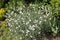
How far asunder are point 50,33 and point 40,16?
0.55 metres

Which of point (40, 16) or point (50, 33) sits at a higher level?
point (40, 16)

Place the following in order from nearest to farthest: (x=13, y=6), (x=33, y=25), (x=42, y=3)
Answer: (x=33, y=25)
(x=42, y=3)
(x=13, y=6)

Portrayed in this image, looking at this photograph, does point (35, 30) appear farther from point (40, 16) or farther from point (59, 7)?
point (59, 7)

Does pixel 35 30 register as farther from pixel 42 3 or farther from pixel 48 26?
pixel 42 3

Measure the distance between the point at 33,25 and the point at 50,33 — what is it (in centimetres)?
62

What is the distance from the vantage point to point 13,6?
684 cm

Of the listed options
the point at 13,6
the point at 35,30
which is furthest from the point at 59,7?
the point at 13,6

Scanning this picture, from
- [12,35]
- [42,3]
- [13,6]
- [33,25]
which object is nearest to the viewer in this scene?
[33,25]

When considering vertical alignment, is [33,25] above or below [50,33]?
above

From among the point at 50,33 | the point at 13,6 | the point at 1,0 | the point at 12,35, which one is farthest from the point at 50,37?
the point at 1,0

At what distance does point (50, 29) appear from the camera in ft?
18.2

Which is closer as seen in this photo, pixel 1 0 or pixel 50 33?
pixel 50 33

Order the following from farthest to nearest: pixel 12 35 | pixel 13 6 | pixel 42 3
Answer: pixel 13 6
pixel 42 3
pixel 12 35

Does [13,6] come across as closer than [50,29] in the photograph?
No
